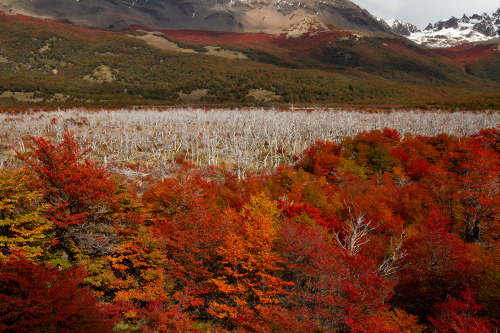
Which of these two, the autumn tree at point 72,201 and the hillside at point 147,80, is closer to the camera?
the autumn tree at point 72,201

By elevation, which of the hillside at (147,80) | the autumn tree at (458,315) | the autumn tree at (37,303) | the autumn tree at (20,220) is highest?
the hillside at (147,80)

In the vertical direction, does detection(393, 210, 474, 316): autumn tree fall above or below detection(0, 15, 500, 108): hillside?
below

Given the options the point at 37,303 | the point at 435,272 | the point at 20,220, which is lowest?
the point at 435,272

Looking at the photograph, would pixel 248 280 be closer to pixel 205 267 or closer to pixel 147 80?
pixel 205 267

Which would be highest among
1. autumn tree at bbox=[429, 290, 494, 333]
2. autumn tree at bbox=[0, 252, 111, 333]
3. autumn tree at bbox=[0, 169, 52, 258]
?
autumn tree at bbox=[0, 169, 52, 258]

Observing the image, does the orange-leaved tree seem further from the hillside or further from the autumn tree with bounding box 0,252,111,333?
the hillside

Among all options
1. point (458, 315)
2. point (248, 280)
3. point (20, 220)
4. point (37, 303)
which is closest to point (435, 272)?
point (458, 315)

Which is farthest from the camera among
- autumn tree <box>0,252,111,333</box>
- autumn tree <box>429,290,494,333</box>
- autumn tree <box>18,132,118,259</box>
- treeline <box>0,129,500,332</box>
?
autumn tree <box>18,132,118,259</box>

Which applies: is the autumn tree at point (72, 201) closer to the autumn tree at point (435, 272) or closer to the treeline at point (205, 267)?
the treeline at point (205, 267)

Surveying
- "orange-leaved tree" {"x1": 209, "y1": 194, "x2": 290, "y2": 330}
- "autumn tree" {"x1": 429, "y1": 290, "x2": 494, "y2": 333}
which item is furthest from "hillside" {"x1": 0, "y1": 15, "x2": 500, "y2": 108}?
"autumn tree" {"x1": 429, "y1": 290, "x2": 494, "y2": 333}

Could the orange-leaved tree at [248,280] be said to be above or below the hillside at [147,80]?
below

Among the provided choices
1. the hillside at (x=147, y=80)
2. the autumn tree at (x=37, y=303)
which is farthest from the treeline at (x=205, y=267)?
the hillside at (x=147, y=80)

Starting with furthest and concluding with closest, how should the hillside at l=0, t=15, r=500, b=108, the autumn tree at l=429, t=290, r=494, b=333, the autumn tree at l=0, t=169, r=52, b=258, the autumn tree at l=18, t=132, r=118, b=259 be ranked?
the hillside at l=0, t=15, r=500, b=108, the autumn tree at l=18, t=132, r=118, b=259, the autumn tree at l=429, t=290, r=494, b=333, the autumn tree at l=0, t=169, r=52, b=258

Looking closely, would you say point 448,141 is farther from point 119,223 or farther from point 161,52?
point 161,52
